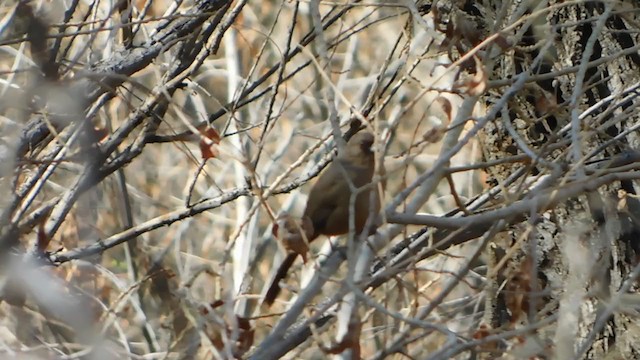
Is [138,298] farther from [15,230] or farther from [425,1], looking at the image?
[15,230]

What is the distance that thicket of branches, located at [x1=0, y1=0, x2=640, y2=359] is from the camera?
2.42m

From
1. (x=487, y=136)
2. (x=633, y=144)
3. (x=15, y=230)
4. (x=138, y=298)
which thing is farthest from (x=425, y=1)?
(x=138, y=298)

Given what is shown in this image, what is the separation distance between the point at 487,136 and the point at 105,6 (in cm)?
239

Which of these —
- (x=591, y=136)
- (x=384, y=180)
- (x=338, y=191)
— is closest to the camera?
(x=384, y=180)

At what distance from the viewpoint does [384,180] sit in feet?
8.68

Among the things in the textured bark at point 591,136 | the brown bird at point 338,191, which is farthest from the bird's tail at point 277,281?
the textured bark at point 591,136

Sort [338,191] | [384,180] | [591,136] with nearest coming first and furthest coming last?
[384,180] → [591,136] → [338,191]

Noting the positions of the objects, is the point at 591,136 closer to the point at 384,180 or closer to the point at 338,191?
the point at 338,191

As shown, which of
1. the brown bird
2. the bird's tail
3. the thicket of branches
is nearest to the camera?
the thicket of branches

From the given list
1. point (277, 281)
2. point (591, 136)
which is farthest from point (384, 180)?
point (591, 136)

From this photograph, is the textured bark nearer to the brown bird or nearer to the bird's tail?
the brown bird

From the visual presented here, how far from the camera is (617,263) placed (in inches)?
145

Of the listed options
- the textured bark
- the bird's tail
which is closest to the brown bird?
the bird's tail

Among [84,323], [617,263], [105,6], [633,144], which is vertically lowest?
[617,263]
